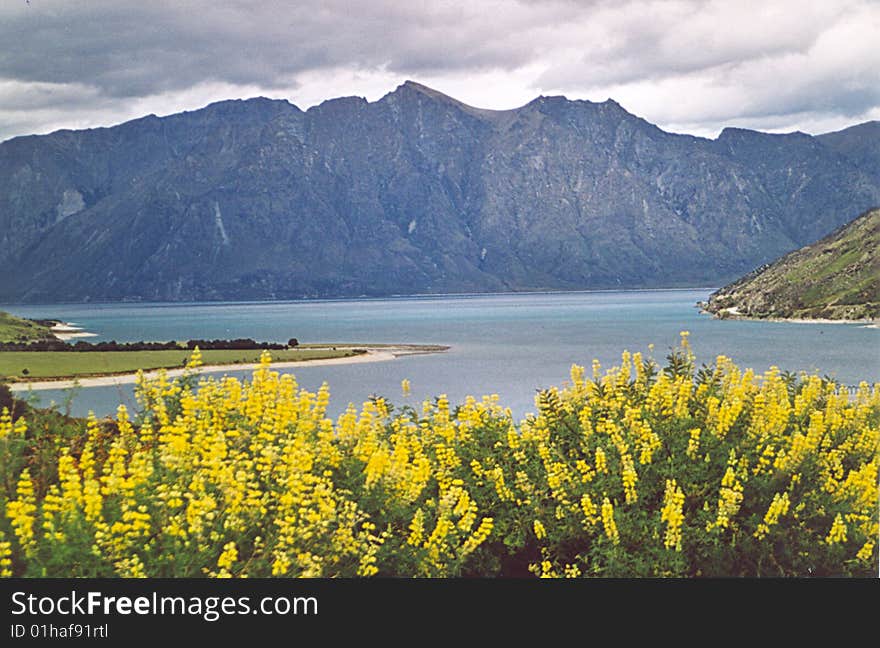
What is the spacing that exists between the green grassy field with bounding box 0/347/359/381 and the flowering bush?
7.28ft

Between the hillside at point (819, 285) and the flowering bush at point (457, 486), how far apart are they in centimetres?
7427

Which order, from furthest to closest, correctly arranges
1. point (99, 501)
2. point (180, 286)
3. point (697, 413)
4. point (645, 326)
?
point (180, 286), point (645, 326), point (697, 413), point (99, 501)

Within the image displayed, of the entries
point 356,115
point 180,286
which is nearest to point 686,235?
point 356,115

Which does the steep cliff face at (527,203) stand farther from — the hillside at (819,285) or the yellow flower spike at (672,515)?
the yellow flower spike at (672,515)

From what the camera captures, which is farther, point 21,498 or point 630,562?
point 630,562

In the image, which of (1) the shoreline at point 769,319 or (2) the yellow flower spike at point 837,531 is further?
(1) the shoreline at point 769,319

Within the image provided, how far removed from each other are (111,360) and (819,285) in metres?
78.9

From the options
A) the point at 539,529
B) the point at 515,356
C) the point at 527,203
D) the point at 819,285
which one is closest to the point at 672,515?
the point at 539,529

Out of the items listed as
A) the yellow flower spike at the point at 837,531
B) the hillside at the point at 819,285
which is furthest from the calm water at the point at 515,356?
the hillside at the point at 819,285

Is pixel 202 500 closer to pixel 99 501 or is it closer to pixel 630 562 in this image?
pixel 99 501

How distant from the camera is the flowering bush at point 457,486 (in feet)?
17.2

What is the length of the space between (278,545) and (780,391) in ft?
15.1

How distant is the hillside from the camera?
283 feet

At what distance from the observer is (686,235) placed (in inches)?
6097
